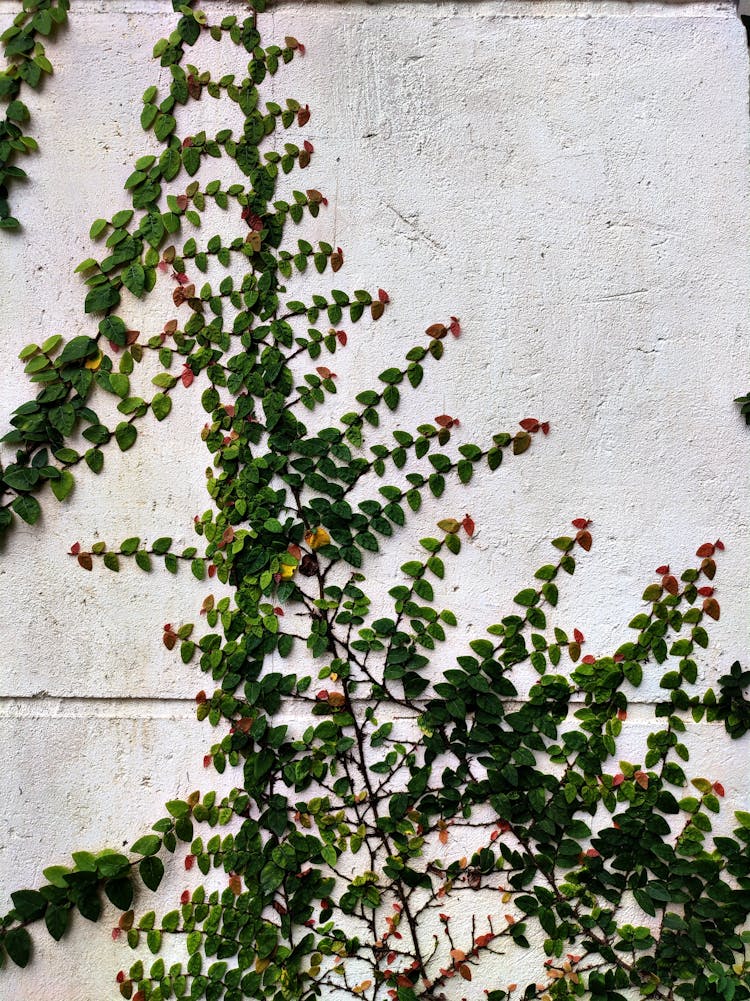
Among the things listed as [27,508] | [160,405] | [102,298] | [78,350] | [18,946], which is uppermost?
[102,298]

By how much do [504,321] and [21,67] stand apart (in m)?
1.72

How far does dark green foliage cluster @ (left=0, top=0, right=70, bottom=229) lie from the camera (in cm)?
233

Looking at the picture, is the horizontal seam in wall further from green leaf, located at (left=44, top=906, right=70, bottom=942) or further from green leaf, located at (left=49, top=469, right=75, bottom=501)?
green leaf, located at (left=44, top=906, right=70, bottom=942)

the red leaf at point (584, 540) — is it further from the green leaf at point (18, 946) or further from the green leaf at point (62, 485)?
the green leaf at point (18, 946)

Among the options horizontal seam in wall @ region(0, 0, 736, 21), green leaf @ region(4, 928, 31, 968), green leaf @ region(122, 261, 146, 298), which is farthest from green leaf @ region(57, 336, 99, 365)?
green leaf @ region(4, 928, 31, 968)

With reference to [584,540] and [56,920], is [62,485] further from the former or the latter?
[584,540]

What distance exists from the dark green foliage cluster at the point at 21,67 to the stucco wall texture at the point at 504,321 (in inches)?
3.6

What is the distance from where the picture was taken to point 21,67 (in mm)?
2346

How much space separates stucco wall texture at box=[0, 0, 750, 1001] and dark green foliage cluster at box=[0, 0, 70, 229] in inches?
3.6

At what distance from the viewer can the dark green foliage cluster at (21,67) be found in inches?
91.6

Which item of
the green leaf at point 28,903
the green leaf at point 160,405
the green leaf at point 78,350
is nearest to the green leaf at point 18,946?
the green leaf at point 28,903

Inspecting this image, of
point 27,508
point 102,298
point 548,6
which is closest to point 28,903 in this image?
Answer: point 27,508

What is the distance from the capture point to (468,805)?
7.41 feet

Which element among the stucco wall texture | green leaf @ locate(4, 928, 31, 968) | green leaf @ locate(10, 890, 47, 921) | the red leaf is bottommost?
green leaf @ locate(4, 928, 31, 968)
